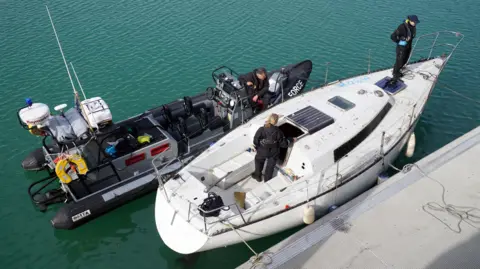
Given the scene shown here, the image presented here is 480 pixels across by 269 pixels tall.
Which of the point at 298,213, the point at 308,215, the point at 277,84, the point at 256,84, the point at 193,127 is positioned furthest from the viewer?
the point at 277,84

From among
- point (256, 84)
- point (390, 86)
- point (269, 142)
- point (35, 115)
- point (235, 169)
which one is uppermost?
point (35, 115)

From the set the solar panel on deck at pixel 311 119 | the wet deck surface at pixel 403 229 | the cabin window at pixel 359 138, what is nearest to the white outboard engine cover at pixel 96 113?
the solar panel on deck at pixel 311 119

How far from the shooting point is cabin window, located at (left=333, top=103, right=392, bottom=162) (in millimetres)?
8664

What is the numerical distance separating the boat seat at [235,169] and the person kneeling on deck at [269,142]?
0.59 metres

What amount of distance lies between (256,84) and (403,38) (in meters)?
4.09

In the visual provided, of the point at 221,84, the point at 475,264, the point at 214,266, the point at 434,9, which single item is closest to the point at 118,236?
the point at 214,266

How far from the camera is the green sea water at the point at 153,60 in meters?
8.75

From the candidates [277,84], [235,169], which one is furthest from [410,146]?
[235,169]

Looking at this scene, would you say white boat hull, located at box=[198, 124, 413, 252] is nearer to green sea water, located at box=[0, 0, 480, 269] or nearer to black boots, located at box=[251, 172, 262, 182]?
green sea water, located at box=[0, 0, 480, 269]

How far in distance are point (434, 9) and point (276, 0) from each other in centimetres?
759

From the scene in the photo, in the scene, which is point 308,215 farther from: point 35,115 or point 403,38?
point 35,115

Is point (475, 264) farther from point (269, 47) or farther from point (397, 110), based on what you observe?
point (269, 47)

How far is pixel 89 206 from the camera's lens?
349 inches

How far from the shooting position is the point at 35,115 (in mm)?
8859
